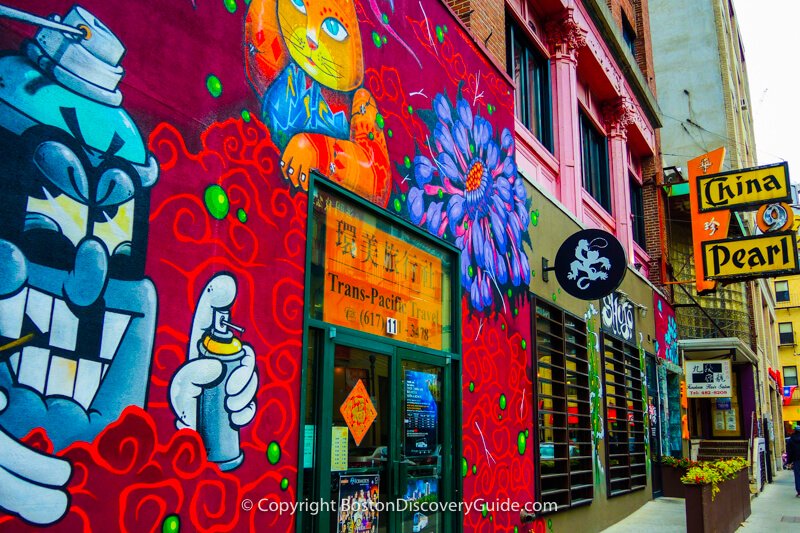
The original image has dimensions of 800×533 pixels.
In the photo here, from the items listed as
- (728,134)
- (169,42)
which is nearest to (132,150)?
(169,42)

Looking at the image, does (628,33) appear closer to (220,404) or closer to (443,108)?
(443,108)

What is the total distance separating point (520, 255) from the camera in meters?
9.04

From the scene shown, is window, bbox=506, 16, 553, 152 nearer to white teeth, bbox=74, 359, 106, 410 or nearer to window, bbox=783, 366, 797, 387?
white teeth, bbox=74, 359, 106, 410

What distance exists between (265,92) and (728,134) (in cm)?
2822

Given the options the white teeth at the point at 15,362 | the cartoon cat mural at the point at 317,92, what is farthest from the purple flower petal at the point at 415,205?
the white teeth at the point at 15,362

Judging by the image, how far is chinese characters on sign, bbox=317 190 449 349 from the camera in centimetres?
548

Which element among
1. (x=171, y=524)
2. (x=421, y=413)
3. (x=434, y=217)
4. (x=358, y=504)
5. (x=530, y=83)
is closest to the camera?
(x=171, y=524)

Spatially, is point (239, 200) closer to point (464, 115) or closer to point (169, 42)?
point (169, 42)

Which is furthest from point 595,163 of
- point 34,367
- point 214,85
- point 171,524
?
point 34,367

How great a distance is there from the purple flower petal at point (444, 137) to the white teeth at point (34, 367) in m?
4.75

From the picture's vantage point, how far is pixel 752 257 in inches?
626

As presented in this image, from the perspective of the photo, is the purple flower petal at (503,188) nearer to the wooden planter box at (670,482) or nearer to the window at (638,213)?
the wooden planter box at (670,482)

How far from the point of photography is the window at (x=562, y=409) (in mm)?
9281

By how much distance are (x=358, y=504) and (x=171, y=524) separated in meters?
2.06
